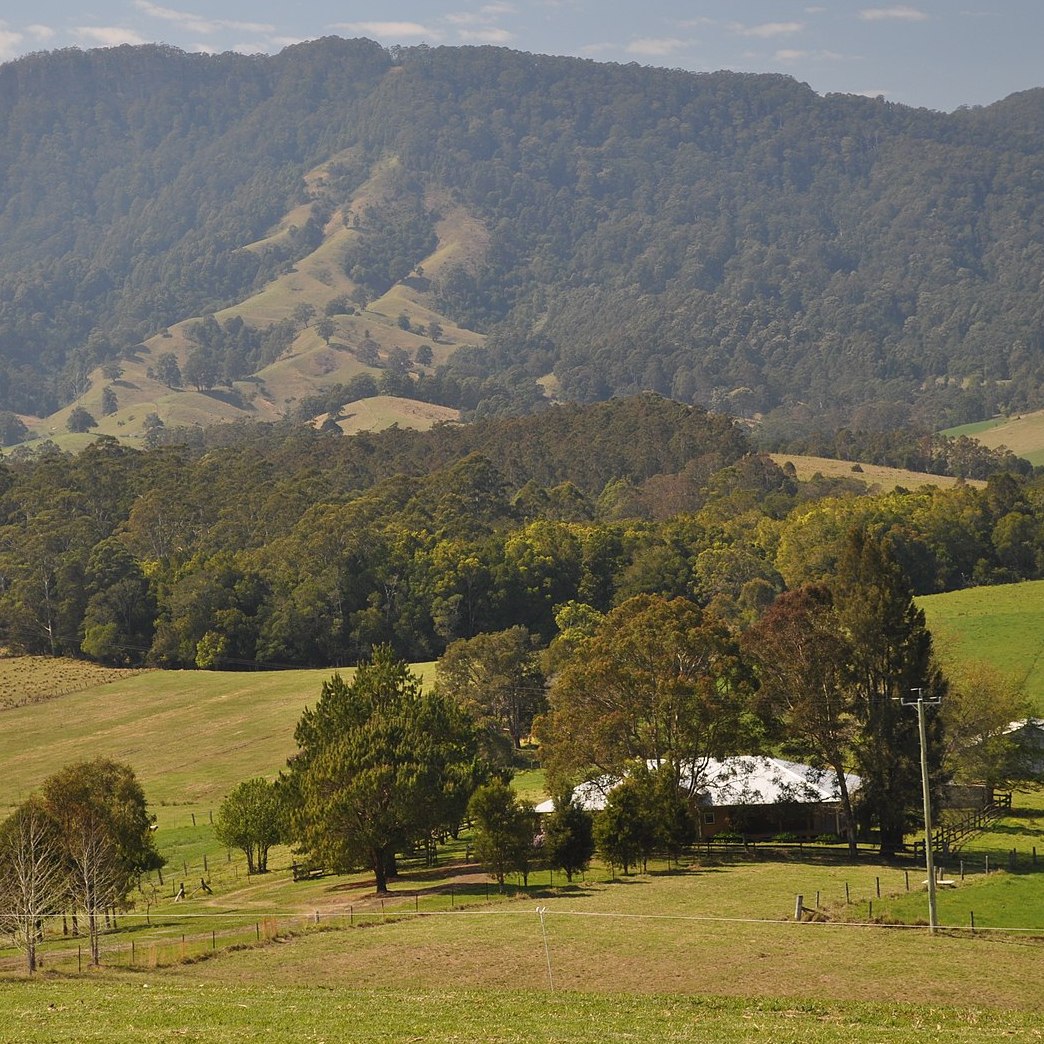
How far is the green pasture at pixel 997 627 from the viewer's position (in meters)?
79.8

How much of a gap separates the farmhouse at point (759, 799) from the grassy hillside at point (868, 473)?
110 metres

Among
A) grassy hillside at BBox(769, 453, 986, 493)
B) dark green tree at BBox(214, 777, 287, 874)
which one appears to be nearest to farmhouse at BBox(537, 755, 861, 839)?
dark green tree at BBox(214, 777, 287, 874)

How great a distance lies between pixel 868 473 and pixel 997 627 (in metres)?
89.3

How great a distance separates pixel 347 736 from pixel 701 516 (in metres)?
98.9

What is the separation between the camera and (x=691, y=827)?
5269cm

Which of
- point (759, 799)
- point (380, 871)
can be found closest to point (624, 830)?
point (380, 871)

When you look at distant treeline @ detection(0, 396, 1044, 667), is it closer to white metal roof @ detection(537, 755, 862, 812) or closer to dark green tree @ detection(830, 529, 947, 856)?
white metal roof @ detection(537, 755, 862, 812)

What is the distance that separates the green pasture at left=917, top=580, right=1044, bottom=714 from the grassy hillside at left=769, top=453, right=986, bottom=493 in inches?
2217

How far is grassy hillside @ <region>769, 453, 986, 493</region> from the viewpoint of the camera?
556ft

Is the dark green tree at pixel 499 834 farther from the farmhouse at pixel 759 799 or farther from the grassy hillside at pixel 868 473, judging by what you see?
the grassy hillside at pixel 868 473

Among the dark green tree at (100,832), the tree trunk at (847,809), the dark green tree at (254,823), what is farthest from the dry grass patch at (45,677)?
the tree trunk at (847,809)

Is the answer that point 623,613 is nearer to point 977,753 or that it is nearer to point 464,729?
point 464,729

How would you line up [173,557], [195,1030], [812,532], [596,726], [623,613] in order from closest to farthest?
[195,1030], [596,726], [623,613], [812,532], [173,557]

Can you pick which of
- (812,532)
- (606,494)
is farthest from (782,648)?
(606,494)
